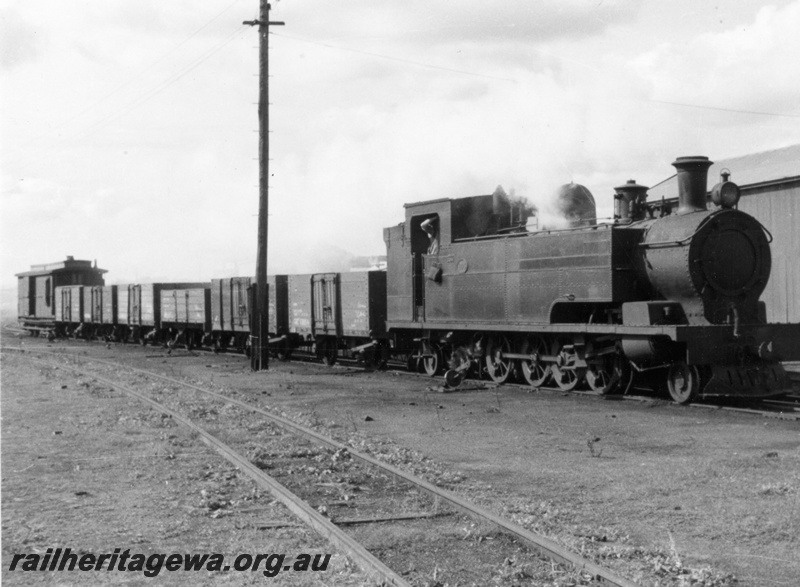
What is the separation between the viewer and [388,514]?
575 cm

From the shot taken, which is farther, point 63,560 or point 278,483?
point 278,483

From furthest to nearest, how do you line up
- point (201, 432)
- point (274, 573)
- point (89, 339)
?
point (89, 339)
point (201, 432)
point (274, 573)

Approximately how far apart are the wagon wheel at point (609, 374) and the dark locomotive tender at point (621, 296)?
19 millimetres

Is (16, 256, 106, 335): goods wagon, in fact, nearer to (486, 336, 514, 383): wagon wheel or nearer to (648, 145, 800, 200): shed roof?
(648, 145, 800, 200): shed roof

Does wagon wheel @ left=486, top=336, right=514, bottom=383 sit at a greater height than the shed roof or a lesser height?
lesser

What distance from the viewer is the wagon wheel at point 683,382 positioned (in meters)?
10.9

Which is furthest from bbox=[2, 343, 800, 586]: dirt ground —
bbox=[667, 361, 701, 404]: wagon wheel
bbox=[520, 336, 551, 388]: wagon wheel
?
bbox=[520, 336, 551, 388]: wagon wheel

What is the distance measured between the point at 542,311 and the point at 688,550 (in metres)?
7.71

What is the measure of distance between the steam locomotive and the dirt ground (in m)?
0.77

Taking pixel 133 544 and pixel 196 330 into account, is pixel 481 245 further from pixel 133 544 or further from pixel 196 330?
pixel 196 330

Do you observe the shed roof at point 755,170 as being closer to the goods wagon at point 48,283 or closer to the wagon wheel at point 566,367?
the wagon wheel at point 566,367

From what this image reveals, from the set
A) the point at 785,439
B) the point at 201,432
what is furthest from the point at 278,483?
the point at 785,439

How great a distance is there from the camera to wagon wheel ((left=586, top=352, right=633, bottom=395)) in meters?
11.8

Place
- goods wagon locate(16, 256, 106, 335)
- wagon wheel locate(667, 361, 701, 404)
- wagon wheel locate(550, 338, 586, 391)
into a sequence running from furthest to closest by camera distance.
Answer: goods wagon locate(16, 256, 106, 335)
wagon wheel locate(550, 338, 586, 391)
wagon wheel locate(667, 361, 701, 404)
